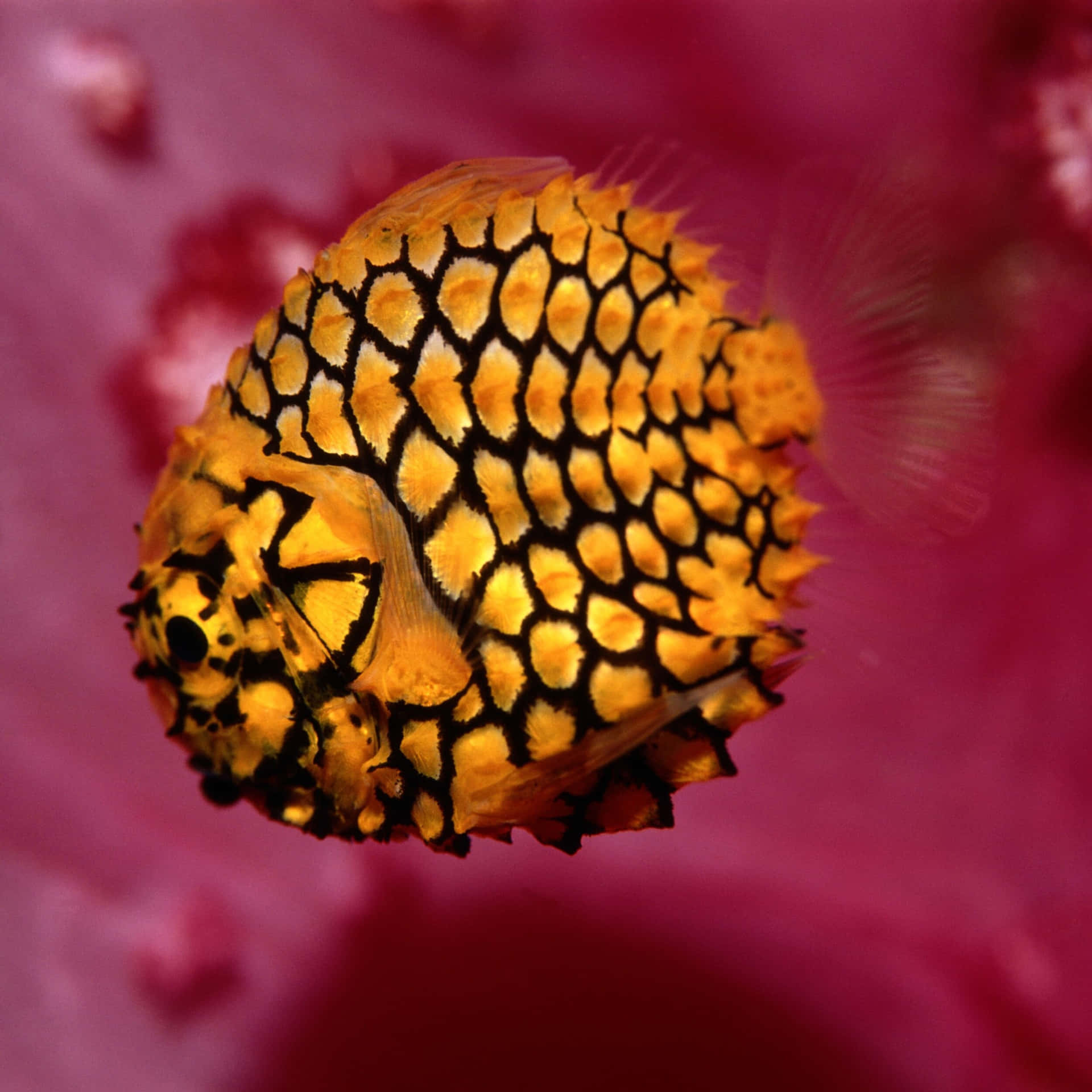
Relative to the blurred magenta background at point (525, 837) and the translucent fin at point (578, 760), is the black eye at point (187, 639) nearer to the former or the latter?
the translucent fin at point (578, 760)

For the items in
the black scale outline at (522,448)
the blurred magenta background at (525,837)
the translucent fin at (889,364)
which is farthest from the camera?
the blurred magenta background at (525,837)

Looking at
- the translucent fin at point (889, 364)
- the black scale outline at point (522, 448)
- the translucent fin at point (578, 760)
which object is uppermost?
the translucent fin at point (889, 364)

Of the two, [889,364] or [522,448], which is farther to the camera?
[889,364]

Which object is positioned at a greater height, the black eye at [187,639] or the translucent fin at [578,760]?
the black eye at [187,639]

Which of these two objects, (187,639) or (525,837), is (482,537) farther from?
(525,837)

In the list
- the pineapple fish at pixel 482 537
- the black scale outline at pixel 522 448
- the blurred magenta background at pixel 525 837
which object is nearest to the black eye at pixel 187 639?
the pineapple fish at pixel 482 537

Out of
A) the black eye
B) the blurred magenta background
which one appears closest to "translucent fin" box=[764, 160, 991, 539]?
the blurred magenta background

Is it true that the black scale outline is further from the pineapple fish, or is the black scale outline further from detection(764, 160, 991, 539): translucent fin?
detection(764, 160, 991, 539): translucent fin

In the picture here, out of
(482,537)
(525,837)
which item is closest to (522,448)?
(482,537)
